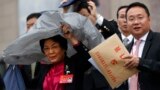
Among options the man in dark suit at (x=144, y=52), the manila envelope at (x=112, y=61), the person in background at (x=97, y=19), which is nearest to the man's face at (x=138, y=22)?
the man in dark suit at (x=144, y=52)

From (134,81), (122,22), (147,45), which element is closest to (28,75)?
(122,22)

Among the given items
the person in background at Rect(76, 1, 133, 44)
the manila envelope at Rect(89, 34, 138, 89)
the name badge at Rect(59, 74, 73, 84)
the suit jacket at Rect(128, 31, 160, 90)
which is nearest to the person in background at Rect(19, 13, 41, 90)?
the name badge at Rect(59, 74, 73, 84)

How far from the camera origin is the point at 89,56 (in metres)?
3.94

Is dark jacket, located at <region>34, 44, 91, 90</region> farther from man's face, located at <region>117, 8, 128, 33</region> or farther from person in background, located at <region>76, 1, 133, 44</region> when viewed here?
man's face, located at <region>117, 8, 128, 33</region>

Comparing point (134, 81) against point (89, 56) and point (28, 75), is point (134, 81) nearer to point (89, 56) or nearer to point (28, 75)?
point (89, 56)

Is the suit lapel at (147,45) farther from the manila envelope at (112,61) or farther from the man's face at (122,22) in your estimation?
the man's face at (122,22)

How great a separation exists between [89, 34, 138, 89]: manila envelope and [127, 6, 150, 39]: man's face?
0.20 metres

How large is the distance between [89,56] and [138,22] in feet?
1.58

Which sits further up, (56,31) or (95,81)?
(56,31)

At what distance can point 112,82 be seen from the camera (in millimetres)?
3674

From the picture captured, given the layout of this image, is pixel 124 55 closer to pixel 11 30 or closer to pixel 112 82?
pixel 112 82

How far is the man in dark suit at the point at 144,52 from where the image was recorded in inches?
140

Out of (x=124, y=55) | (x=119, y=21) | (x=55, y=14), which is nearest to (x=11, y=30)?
(x=119, y=21)

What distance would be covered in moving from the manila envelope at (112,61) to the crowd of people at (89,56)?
0.17 feet
